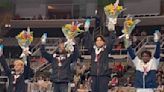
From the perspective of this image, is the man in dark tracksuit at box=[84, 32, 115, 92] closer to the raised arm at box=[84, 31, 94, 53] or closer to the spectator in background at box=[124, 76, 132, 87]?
the raised arm at box=[84, 31, 94, 53]

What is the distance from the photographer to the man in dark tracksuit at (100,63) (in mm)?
11781

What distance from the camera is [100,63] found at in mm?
11828

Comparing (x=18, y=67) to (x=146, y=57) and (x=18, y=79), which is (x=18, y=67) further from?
(x=146, y=57)

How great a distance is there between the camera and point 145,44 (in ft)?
75.1

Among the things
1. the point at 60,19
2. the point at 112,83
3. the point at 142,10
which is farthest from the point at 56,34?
the point at 112,83

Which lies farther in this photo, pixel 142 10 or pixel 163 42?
pixel 142 10

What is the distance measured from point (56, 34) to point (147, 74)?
16871 millimetres

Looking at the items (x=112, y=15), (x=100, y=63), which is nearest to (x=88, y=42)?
(x=100, y=63)

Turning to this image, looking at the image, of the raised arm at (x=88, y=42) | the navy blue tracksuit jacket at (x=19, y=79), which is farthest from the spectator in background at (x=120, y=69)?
the navy blue tracksuit jacket at (x=19, y=79)

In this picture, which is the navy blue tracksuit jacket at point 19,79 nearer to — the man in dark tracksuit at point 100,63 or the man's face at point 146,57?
the man in dark tracksuit at point 100,63

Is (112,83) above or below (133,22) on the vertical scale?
below

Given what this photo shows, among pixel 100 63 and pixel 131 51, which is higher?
pixel 131 51

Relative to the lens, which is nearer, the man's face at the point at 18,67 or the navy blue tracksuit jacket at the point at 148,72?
the navy blue tracksuit jacket at the point at 148,72

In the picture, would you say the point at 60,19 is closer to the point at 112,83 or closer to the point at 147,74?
the point at 112,83
